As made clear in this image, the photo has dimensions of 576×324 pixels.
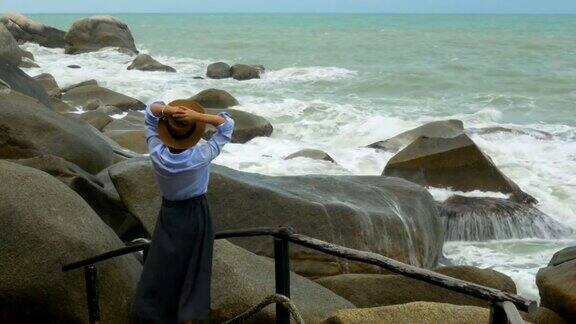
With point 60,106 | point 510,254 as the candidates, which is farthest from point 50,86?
point 510,254

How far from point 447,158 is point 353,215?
4377 mm

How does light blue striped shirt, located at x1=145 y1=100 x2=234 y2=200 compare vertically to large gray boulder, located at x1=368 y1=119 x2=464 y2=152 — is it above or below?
above

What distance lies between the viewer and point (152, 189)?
20.4 ft

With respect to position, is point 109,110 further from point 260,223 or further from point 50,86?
point 260,223

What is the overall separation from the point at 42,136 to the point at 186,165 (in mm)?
4626

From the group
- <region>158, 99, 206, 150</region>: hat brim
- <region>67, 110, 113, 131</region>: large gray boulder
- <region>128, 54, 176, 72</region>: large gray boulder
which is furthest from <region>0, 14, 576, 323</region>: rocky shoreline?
<region>128, 54, 176, 72</region>: large gray boulder

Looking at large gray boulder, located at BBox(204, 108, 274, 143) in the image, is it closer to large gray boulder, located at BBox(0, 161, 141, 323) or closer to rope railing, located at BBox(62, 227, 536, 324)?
large gray boulder, located at BBox(0, 161, 141, 323)

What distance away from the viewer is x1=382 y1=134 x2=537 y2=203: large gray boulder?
36.4 ft

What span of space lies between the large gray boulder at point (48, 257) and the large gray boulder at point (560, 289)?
3.14 m

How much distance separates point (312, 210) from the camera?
23.0 feet

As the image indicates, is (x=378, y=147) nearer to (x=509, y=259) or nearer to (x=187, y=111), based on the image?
(x=509, y=259)

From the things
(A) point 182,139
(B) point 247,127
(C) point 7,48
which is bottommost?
(B) point 247,127

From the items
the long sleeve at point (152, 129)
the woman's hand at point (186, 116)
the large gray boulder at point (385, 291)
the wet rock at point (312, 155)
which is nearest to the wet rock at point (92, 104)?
the wet rock at point (312, 155)

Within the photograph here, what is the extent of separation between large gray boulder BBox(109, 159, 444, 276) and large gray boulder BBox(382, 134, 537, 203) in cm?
296
